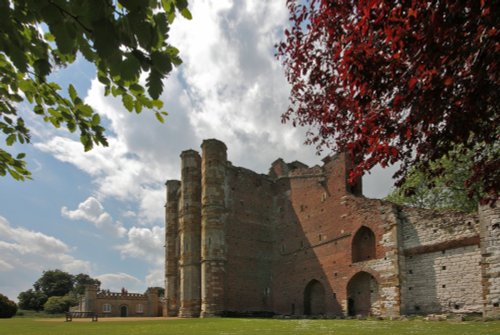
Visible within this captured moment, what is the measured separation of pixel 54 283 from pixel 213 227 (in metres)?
44.8

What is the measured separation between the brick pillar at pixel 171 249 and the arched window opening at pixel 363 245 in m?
19.0

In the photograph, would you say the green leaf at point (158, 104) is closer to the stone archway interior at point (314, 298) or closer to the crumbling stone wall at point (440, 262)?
the crumbling stone wall at point (440, 262)

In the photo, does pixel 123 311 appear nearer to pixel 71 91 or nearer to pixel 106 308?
pixel 106 308

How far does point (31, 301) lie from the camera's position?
6053 centimetres

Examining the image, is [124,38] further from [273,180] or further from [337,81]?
[273,180]

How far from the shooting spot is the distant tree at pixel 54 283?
67.6 meters

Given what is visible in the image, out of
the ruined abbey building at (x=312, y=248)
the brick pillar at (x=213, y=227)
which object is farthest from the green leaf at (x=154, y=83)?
the brick pillar at (x=213, y=227)

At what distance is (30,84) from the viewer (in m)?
5.14

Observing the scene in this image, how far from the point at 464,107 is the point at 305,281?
30922 millimetres

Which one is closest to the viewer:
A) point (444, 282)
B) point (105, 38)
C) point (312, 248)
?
point (105, 38)

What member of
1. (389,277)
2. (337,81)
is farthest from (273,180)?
(337,81)

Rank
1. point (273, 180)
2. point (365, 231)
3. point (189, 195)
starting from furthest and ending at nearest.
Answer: point (273, 180), point (189, 195), point (365, 231)

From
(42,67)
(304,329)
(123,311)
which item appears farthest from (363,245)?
(42,67)

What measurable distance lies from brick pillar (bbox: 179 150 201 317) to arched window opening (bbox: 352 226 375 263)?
13387mm
